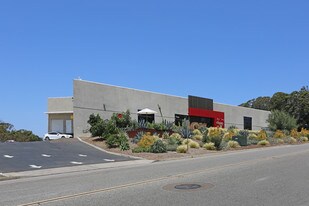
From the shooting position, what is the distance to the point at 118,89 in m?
40.7

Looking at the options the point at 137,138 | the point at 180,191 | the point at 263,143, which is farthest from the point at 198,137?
the point at 180,191

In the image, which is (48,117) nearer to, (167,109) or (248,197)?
(167,109)

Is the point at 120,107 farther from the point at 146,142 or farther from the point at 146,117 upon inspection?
the point at 146,142

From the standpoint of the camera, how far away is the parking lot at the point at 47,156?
2007 centimetres

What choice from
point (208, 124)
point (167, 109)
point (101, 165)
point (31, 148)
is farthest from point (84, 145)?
point (208, 124)

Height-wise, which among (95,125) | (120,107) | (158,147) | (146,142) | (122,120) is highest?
(120,107)

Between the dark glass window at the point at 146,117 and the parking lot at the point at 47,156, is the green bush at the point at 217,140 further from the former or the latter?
the dark glass window at the point at 146,117

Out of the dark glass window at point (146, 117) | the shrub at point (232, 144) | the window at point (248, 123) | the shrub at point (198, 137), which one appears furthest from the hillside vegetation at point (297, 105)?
the shrub at point (232, 144)

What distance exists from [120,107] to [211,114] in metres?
20.4

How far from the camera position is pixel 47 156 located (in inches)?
930

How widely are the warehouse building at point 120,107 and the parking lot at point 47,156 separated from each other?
635cm

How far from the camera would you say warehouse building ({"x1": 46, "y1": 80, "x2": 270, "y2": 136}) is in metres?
36.1

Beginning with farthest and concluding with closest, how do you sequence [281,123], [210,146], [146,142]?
[281,123] < [210,146] < [146,142]

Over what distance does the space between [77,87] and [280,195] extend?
91.8 feet
